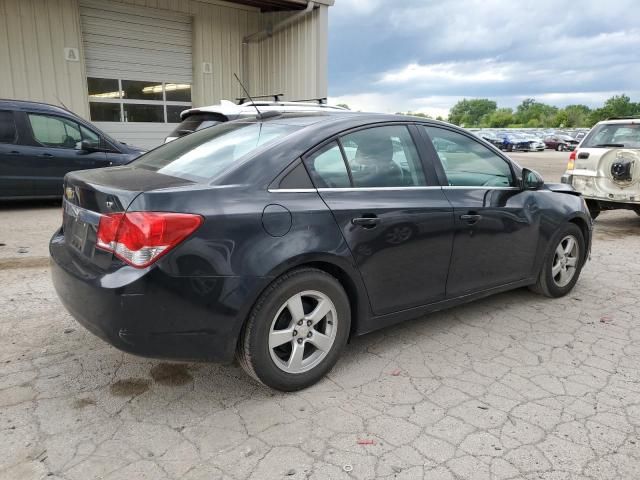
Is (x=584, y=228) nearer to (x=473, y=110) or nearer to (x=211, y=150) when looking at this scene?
(x=211, y=150)

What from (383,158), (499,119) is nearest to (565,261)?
(383,158)

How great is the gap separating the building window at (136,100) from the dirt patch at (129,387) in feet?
34.1

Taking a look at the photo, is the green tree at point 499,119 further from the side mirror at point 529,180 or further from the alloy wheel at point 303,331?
the alloy wheel at point 303,331

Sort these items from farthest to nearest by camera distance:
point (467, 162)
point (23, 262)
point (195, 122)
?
point (195, 122)
point (23, 262)
point (467, 162)

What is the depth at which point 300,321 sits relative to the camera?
278 cm

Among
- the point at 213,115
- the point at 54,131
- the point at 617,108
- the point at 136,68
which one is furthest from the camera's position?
the point at 617,108

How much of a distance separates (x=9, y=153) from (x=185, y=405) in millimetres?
6845

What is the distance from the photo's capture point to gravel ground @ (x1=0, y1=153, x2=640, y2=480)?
2.26 metres

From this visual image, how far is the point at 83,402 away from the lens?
8.86ft

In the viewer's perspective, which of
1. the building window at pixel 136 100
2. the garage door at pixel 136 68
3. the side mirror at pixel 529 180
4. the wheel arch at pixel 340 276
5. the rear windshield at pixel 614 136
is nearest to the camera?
the wheel arch at pixel 340 276

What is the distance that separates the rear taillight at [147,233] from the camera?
2357mm

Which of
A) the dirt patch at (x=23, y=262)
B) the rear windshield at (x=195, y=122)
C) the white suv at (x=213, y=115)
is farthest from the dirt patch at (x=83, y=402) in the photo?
the rear windshield at (x=195, y=122)

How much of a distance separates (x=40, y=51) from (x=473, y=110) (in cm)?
15323

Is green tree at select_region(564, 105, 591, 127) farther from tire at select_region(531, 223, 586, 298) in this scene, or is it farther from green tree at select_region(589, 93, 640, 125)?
tire at select_region(531, 223, 586, 298)
